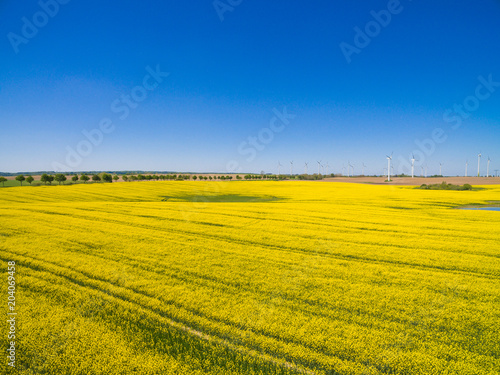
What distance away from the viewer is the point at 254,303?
586 centimetres

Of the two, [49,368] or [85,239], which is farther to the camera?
[85,239]

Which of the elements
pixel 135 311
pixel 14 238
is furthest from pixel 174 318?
pixel 14 238

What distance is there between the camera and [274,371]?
3980mm

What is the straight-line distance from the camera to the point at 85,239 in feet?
36.0

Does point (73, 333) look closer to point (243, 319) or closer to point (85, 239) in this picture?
point (243, 319)

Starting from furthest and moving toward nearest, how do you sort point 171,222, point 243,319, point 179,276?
1. point 171,222
2. point 179,276
3. point 243,319

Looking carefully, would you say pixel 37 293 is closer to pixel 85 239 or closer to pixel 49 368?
pixel 49 368

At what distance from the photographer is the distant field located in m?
4.21

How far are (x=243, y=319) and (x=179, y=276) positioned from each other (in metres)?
2.99

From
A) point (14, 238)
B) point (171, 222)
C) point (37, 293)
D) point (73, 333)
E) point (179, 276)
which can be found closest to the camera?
point (73, 333)

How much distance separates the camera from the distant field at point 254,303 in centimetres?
421

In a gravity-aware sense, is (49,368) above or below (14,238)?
below

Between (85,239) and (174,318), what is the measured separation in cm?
831

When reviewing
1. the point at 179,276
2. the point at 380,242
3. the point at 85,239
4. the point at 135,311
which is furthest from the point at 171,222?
the point at 380,242
